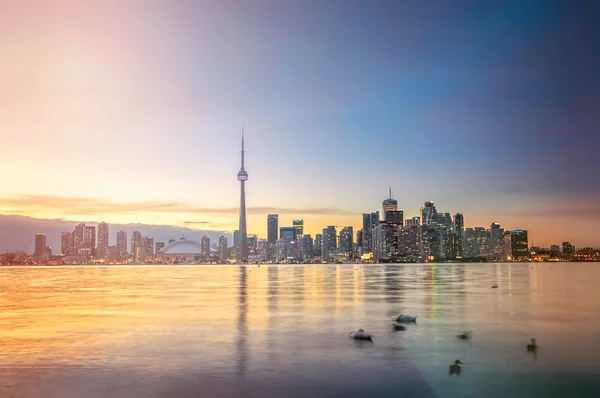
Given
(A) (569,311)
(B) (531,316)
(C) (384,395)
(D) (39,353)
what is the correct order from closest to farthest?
1. (C) (384,395)
2. (D) (39,353)
3. (B) (531,316)
4. (A) (569,311)

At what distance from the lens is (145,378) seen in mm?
25250

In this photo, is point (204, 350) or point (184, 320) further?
point (184, 320)

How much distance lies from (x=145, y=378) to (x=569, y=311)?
4745cm

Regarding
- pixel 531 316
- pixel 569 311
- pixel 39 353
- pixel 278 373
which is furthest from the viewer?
pixel 569 311

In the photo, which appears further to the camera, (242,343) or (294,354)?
(242,343)

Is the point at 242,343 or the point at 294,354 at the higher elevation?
the point at 294,354

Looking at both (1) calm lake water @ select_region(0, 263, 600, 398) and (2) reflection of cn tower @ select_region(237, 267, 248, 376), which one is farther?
(2) reflection of cn tower @ select_region(237, 267, 248, 376)

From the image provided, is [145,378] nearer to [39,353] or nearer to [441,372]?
[39,353]

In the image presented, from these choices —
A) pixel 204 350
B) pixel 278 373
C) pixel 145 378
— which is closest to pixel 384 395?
pixel 278 373

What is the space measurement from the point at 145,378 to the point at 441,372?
574 inches

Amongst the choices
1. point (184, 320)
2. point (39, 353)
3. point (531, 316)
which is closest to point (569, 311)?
point (531, 316)

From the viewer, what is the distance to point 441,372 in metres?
26.3

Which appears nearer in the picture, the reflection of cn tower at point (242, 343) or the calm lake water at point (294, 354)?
the calm lake water at point (294, 354)

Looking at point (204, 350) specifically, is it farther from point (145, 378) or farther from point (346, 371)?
point (346, 371)
